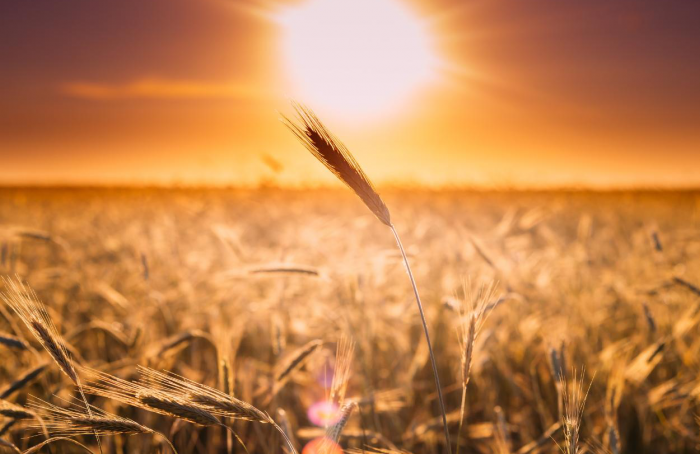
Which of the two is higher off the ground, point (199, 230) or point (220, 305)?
point (199, 230)

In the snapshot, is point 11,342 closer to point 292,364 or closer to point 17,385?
point 17,385

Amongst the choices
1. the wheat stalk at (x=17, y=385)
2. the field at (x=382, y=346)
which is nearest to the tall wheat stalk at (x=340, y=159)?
the field at (x=382, y=346)

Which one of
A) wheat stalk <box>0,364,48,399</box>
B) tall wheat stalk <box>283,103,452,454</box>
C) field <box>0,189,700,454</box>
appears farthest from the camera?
field <box>0,189,700,454</box>

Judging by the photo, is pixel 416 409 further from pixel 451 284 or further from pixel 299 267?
pixel 299 267

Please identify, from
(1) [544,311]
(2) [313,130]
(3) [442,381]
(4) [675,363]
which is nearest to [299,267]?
(2) [313,130]

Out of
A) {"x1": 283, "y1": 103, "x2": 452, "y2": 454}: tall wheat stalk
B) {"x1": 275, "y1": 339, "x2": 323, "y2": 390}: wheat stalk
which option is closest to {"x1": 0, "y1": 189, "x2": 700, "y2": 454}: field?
{"x1": 275, "y1": 339, "x2": 323, "y2": 390}: wheat stalk

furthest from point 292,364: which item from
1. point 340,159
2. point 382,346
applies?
point 382,346

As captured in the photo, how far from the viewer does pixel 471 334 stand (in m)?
1.06

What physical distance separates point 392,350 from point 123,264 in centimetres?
324

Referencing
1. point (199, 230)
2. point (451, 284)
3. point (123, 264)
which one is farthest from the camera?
point (199, 230)

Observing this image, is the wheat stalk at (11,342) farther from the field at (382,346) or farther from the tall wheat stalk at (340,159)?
the tall wheat stalk at (340,159)

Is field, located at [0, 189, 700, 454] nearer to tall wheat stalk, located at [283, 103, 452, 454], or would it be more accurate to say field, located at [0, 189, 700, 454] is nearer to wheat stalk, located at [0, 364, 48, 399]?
wheat stalk, located at [0, 364, 48, 399]

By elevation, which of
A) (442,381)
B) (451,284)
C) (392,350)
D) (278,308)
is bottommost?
(442,381)

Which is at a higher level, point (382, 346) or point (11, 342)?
point (11, 342)
